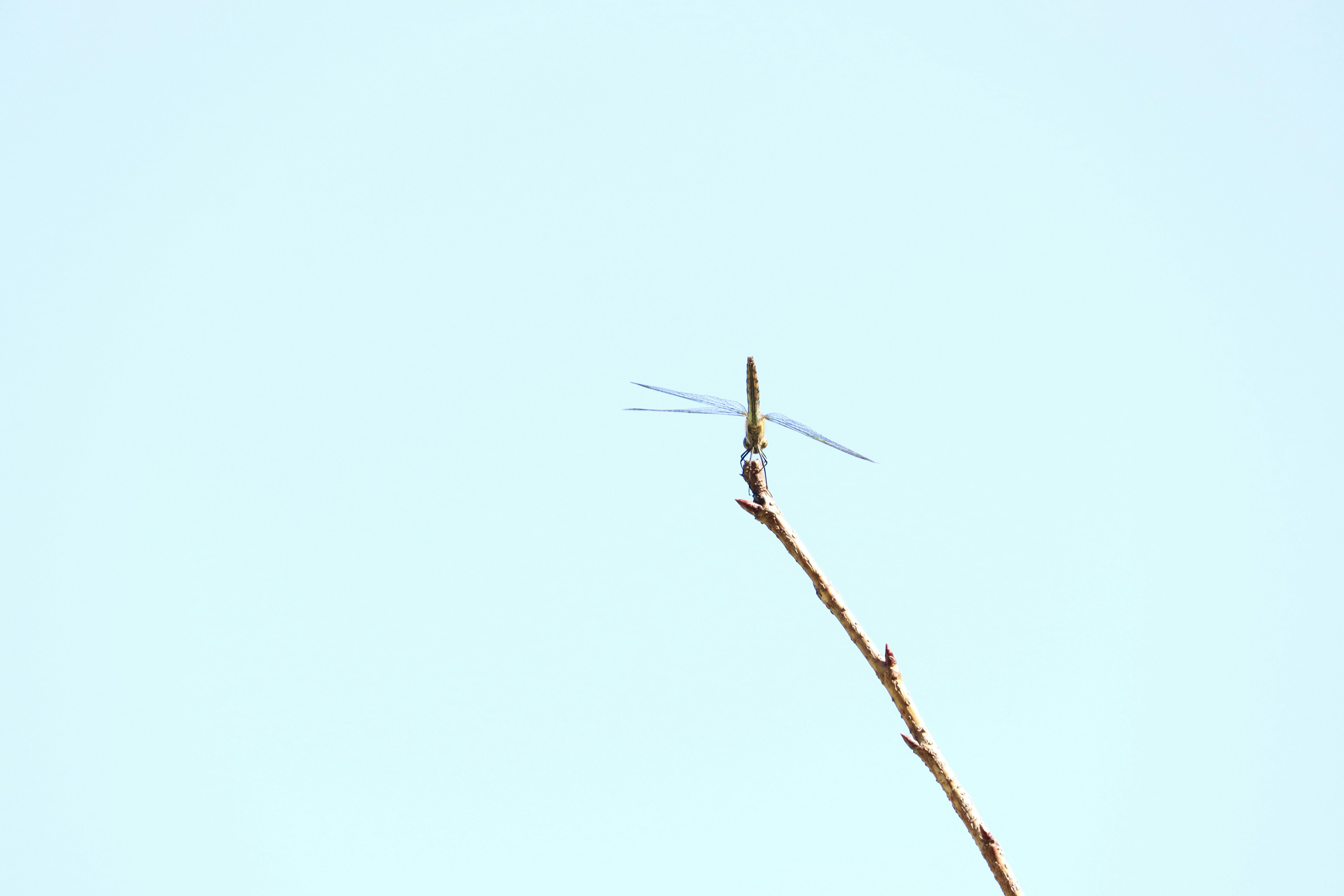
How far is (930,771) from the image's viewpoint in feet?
12.6

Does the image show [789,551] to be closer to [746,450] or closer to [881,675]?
[881,675]

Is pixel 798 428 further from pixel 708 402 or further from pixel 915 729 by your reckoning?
pixel 915 729

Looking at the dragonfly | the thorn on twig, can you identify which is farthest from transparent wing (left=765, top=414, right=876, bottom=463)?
the thorn on twig

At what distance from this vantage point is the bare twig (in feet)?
12.0

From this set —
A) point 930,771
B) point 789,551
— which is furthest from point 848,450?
point 930,771

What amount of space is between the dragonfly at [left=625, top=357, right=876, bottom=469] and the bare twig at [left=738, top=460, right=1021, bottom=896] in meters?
0.87

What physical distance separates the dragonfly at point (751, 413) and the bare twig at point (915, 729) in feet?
2.87

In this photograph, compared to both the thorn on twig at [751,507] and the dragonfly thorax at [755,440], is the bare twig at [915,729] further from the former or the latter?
the dragonfly thorax at [755,440]

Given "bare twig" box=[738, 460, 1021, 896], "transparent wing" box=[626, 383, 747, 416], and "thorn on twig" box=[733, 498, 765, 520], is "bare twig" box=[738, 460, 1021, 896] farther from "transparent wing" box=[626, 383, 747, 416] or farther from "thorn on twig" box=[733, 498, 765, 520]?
"transparent wing" box=[626, 383, 747, 416]

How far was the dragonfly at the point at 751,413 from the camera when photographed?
5164 mm

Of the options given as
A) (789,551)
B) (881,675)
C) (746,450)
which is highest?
(746,450)

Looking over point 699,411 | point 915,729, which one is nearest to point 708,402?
point 699,411

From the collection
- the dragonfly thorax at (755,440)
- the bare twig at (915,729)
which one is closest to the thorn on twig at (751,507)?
the bare twig at (915,729)

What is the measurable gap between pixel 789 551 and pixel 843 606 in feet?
1.24
